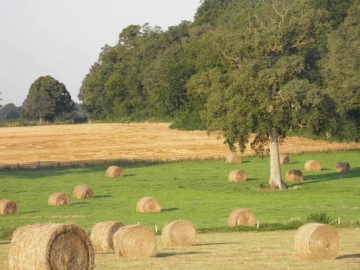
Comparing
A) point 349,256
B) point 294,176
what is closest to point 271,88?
point 294,176

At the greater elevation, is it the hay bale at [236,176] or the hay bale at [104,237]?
the hay bale at [236,176]

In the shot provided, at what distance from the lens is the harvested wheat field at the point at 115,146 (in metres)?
77.8

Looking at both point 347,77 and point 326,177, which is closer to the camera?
point 326,177

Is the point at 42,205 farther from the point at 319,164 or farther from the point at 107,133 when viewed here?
the point at 107,133

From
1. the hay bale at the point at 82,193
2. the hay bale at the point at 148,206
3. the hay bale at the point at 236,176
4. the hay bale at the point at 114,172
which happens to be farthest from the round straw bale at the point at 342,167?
the hay bale at the point at 148,206

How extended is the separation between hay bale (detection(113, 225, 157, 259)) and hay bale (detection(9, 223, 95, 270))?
560 cm

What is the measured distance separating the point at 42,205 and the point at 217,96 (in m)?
14.7

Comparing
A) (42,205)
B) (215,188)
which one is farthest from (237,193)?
(42,205)

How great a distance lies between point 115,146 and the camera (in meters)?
90.8

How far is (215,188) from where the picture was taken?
188 feet

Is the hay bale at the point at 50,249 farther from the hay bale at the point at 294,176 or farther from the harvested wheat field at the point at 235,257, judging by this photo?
the hay bale at the point at 294,176

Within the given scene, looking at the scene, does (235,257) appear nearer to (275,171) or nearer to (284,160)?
(275,171)

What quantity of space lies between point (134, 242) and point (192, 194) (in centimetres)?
2776

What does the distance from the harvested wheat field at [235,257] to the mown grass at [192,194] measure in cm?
545
